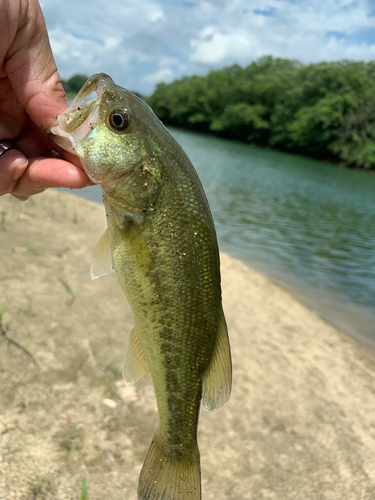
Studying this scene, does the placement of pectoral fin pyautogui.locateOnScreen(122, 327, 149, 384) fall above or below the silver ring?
below

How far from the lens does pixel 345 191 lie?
31.0 m

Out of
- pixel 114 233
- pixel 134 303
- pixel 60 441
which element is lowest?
pixel 60 441

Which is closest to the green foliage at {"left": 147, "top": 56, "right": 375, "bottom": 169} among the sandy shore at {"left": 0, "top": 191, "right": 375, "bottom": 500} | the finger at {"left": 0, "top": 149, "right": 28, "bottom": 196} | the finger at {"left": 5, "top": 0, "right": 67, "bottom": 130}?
the sandy shore at {"left": 0, "top": 191, "right": 375, "bottom": 500}

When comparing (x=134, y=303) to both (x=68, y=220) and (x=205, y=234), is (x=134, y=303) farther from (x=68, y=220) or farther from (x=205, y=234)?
(x=68, y=220)

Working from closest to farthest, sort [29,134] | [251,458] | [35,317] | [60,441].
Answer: [29,134]
[60,441]
[251,458]
[35,317]

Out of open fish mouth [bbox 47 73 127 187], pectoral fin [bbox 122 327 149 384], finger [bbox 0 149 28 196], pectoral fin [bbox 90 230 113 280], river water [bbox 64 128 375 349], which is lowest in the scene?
river water [bbox 64 128 375 349]

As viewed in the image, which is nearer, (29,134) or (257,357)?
(29,134)

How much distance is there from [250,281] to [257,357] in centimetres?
354

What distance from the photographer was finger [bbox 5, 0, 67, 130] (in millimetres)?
2477

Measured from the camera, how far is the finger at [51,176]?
2359 mm

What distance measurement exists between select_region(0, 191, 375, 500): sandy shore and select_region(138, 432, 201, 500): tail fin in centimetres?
98

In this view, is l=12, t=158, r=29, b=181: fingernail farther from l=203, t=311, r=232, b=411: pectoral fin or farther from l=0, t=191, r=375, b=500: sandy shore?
l=0, t=191, r=375, b=500: sandy shore

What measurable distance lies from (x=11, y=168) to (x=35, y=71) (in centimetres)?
64

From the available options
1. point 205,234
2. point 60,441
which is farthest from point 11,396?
point 205,234
